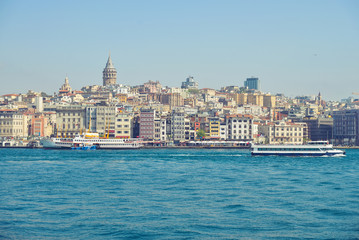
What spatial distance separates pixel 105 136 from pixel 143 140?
5404 millimetres

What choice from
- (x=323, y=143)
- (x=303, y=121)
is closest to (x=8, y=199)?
(x=323, y=143)

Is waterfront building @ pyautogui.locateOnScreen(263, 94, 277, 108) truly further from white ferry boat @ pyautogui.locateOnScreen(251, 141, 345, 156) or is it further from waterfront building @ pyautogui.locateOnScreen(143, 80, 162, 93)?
white ferry boat @ pyautogui.locateOnScreen(251, 141, 345, 156)

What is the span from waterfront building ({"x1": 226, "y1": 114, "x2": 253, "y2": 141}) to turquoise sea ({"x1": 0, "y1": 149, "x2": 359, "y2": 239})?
64.4m

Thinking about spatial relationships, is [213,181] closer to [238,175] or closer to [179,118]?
[238,175]

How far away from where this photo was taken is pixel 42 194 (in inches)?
1047

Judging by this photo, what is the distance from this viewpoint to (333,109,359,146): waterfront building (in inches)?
4267

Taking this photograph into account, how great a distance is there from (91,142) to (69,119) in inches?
Result: 632

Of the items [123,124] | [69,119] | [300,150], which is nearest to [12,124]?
[69,119]

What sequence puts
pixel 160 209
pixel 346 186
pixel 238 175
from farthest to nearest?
pixel 238 175
pixel 346 186
pixel 160 209

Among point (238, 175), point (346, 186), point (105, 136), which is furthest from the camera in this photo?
point (105, 136)

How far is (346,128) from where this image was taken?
10988 centimetres

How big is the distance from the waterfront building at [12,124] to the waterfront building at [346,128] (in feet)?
161

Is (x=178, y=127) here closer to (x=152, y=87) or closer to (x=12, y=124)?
(x=12, y=124)

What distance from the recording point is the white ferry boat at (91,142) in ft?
282
